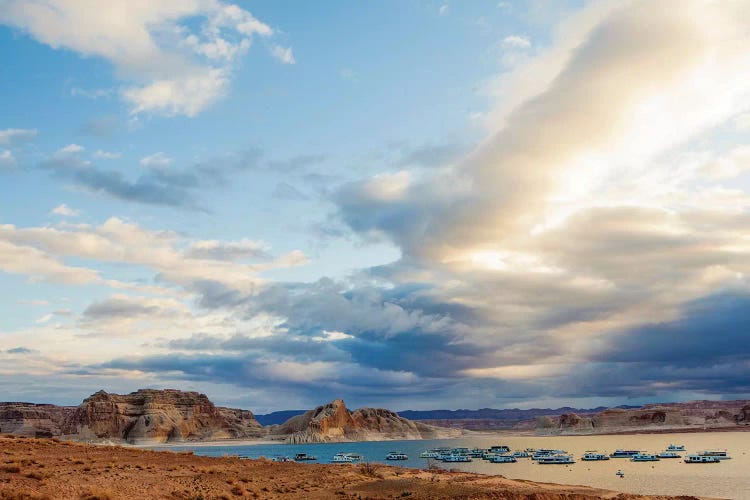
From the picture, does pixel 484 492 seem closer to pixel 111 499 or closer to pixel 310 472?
pixel 310 472

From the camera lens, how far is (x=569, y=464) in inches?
5472

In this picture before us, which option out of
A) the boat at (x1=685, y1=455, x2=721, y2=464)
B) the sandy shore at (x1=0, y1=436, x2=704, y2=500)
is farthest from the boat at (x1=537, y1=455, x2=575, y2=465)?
the sandy shore at (x1=0, y1=436, x2=704, y2=500)

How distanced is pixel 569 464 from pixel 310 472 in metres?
98.5

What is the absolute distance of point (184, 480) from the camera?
Answer: 149ft

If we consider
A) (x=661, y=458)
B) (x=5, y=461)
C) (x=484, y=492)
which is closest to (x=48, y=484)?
(x=5, y=461)

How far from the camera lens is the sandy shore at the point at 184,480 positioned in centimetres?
3744

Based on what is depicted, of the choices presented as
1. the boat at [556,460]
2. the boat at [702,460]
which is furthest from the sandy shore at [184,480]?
the boat at [702,460]

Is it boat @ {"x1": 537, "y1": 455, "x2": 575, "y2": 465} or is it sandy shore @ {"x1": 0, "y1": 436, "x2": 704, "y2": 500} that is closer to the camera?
sandy shore @ {"x1": 0, "y1": 436, "x2": 704, "y2": 500}

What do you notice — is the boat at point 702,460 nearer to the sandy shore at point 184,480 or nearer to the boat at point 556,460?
the boat at point 556,460

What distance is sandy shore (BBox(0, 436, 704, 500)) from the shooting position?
37.4 meters

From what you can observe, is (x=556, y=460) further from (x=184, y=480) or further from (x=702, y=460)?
(x=184, y=480)

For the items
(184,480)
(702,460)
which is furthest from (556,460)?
(184,480)

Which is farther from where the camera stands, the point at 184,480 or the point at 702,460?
the point at 702,460

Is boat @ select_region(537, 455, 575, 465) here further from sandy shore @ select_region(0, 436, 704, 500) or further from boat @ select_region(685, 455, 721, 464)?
sandy shore @ select_region(0, 436, 704, 500)
